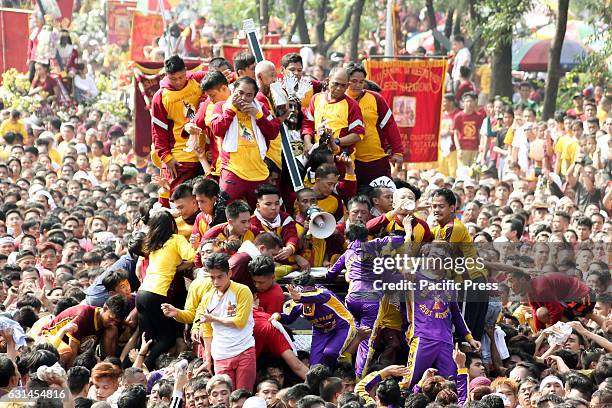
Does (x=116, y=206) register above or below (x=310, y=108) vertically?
below

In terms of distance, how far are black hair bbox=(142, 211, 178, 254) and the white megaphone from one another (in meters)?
1.24

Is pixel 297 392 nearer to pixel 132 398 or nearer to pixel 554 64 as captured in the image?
pixel 132 398

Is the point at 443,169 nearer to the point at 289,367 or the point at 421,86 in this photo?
the point at 421,86

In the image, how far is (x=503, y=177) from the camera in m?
22.0

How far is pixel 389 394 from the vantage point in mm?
11688

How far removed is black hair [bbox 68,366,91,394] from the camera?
11.9 m

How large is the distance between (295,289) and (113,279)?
1.61 metres

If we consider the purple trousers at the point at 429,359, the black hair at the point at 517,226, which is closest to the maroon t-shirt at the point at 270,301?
the purple trousers at the point at 429,359

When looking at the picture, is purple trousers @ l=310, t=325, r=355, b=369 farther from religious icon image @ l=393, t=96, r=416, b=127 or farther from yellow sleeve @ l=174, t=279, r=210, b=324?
religious icon image @ l=393, t=96, r=416, b=127

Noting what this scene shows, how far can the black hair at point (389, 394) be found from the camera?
11688 mm

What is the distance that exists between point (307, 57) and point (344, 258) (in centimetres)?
1735

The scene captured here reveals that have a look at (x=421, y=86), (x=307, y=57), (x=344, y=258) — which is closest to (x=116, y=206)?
(x=421, y=86)

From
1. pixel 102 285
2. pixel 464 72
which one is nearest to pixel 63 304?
pixel 102 285
